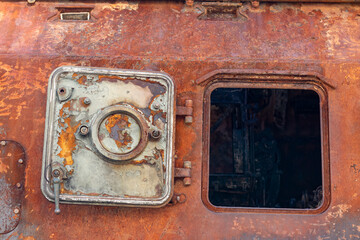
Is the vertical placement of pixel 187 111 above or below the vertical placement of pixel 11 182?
above

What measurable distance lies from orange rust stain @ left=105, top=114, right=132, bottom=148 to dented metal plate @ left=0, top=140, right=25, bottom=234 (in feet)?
2.38

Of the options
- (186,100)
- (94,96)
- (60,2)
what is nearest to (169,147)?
(186,100)

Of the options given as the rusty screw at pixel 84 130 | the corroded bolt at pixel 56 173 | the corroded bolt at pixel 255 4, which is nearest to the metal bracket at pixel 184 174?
the rusty screw at pixel 84 130

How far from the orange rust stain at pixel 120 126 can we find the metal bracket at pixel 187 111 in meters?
0.40

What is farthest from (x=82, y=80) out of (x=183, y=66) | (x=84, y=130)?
(x=183, y=66)

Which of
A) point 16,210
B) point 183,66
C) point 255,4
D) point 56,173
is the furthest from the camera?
point 255,4

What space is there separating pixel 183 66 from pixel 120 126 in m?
0.70

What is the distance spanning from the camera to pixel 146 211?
9.62 feet

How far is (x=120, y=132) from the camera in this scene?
110 inches

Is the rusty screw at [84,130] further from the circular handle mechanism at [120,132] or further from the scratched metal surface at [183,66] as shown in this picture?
the scratched metal surface at [183,66]

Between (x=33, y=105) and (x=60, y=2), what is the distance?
0.91m

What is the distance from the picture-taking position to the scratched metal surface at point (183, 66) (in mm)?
2908

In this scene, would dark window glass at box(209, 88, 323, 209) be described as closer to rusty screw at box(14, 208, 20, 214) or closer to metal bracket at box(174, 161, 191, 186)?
metal bracket at box(174, 161, 191, 186)

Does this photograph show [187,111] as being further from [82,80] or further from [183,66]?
[82,80]
